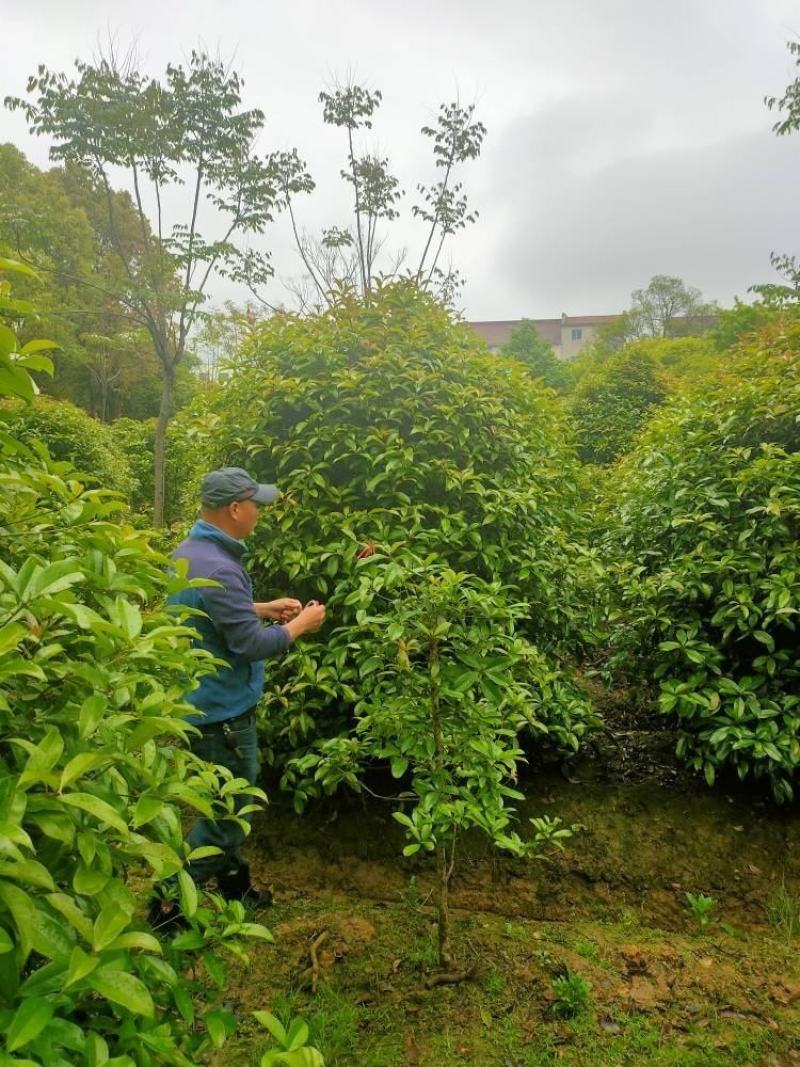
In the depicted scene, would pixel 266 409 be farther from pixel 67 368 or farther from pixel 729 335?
pixel 67 368

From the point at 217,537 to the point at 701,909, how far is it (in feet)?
8.37

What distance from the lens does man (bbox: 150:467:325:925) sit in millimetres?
2324

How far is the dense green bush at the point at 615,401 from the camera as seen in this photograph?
1023cm

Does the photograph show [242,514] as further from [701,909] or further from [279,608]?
[701,909]

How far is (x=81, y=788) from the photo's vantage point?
89 centimetres

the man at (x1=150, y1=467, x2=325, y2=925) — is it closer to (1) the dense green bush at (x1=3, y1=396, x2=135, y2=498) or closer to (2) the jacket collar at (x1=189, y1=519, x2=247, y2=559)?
(2) the jacket collar at (x1=189, y1=519, x2=247, y2=559)

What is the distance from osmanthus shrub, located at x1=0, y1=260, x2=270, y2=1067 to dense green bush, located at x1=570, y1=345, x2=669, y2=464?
9.50 meters

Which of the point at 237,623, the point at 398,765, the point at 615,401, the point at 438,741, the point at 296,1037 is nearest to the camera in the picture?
the point at 296,1037

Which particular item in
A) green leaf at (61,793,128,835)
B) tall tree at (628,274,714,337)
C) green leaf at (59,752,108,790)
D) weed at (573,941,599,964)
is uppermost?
tall tree at (628,274,714,337)

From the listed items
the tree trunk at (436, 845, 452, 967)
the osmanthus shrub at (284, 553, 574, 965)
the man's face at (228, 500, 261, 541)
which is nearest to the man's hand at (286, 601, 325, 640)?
the osmanthus shrub at (284, 553, 574, 965)

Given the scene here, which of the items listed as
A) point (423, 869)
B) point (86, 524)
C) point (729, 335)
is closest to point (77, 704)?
point (86, 524)

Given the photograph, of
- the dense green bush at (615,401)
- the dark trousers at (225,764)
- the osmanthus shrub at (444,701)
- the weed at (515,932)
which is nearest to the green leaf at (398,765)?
the osmanthus shrub at (444,701)

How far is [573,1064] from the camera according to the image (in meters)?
1.92

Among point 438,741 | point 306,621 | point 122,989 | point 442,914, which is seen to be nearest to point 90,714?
point 122,989
